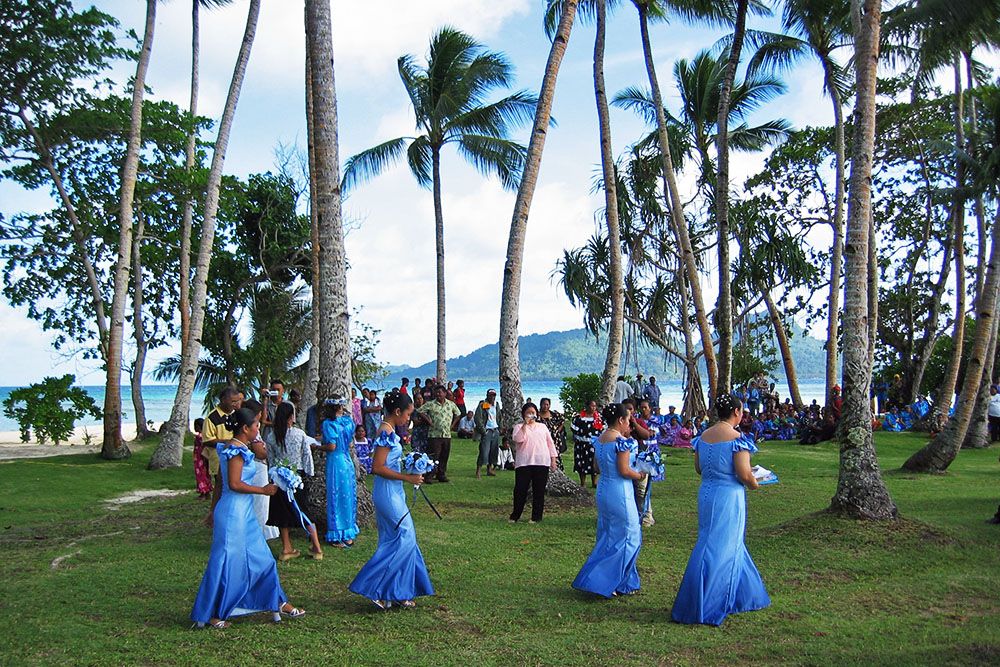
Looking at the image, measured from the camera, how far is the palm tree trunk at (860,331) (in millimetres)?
9180

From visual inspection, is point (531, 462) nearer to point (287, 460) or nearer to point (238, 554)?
point (287, 460)

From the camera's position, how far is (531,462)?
10.4 m

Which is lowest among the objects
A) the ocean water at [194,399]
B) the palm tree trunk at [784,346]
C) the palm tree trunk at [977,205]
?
the ocean water at [194,399]

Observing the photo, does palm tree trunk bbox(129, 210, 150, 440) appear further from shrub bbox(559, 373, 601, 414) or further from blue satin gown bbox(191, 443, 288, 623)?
blue satin gown bbox(191, 443, 288, 623)

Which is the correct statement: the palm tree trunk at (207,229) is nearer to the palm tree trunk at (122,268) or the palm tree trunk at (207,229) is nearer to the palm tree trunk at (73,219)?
the palm tree trunk at (122,268)

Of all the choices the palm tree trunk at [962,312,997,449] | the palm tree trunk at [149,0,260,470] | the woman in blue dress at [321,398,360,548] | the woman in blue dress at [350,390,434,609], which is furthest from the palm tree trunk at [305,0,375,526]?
the palm tree trunk at [962,312,997,449]

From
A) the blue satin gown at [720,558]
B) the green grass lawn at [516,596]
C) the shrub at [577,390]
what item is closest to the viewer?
the green grass lawn at [516,596]

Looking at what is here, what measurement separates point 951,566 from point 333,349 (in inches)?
265

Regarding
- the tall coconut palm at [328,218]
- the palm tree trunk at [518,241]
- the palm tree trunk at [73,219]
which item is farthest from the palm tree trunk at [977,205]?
the palm tree trunk at [73,219]

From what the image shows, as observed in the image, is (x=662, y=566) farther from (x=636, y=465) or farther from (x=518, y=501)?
(x=518, y=501)

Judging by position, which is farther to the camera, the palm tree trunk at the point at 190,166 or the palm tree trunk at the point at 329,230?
the palm tree trunk at the point at 190,166

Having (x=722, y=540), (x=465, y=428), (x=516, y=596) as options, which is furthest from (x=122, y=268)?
(x=722, y=540)

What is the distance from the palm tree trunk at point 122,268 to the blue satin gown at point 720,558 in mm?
14334

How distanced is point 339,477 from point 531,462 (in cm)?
264
